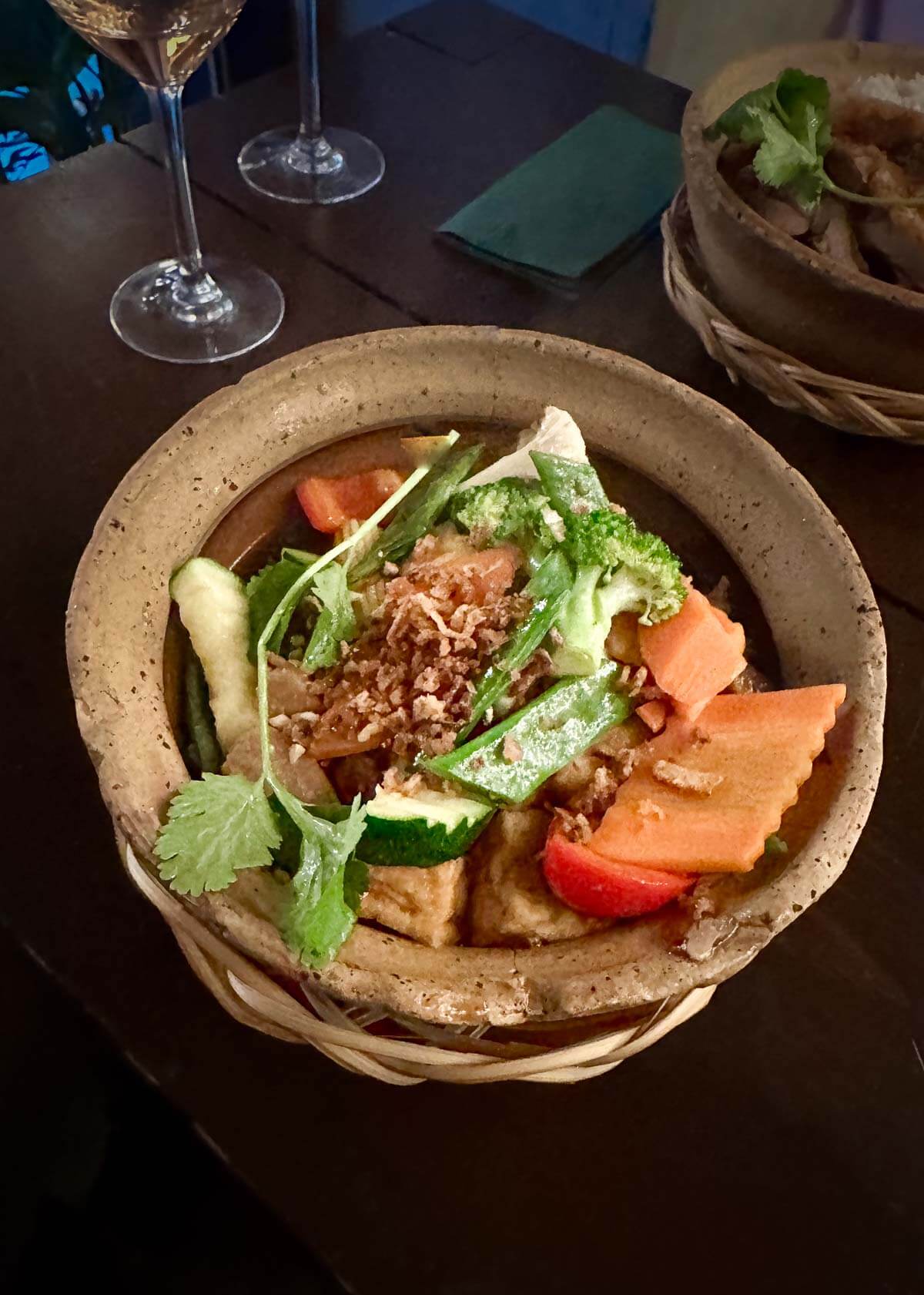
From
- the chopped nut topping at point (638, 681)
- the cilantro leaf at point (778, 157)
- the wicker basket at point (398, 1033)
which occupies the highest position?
the cilantro leaf at point (778, 157)

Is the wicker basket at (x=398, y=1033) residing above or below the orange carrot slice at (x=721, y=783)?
below

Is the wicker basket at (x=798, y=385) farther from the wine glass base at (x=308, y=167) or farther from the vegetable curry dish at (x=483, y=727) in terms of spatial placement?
the wine glass base at (x=308, y=167)

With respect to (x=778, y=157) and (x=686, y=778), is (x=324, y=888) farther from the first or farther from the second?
(x=778, y=157)

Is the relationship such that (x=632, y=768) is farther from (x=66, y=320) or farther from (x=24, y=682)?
(x=66, y=320)

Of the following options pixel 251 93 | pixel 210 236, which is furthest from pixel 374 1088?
pixel 251 93

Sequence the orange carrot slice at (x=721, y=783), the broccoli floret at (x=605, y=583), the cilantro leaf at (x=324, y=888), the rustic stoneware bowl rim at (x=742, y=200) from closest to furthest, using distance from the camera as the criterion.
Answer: the cilantro leaf at (x=324, y=888), the orange carrot slice at (x=721, y=783), the broccoli floret at (x=605, y=583), the rustic stoneware bowl rim at (x=742, y=200)

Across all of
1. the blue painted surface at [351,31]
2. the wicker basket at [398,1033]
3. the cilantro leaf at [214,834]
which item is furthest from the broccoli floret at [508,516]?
the blue painted surface at [351,31]

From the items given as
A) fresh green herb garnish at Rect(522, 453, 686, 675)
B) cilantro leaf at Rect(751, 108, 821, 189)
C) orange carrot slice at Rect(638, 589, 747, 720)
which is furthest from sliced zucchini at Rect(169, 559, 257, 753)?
cilantro leaf at Rect(751, 108, 821, 189)

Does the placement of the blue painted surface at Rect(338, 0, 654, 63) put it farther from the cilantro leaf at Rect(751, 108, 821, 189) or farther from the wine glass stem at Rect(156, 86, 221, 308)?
the cilantro leaf at Rect(751, 108, 821, 189)

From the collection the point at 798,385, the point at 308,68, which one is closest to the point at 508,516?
the point at 798,385
